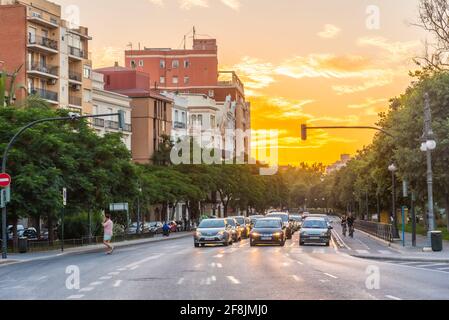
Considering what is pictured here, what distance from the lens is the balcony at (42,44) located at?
257 ft

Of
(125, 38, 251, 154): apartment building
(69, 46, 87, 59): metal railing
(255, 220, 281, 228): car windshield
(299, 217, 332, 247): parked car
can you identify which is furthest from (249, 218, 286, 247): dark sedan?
(125, 38, 251, 154): apartment building

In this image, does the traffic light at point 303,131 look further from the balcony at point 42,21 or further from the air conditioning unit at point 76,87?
the air conditioning unit at point 76,87

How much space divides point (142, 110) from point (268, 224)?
55447 millimetres

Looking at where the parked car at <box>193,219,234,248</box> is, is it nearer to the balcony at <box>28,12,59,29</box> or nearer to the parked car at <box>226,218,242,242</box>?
the parked car at <box>226,218,242,242</box>

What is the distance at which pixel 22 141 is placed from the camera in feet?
147

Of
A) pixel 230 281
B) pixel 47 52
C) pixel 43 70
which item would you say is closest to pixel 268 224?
pixel 230 281

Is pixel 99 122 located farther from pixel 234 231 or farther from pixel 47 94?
pixel 234 231

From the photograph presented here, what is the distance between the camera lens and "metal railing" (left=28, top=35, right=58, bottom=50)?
7885cm

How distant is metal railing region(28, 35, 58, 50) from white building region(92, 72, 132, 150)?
29.7ft

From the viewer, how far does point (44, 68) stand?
80.7 metres

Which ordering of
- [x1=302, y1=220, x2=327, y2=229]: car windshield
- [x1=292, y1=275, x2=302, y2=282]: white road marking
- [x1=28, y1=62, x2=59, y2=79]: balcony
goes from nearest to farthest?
[x1=292, y1=275, x2=302, y2=282]: white road marking < [x1=302, y1=220, x2=327, y2=229]: car windshield < [x1=28, y1=62, x2=59, y2=79]: balcony
